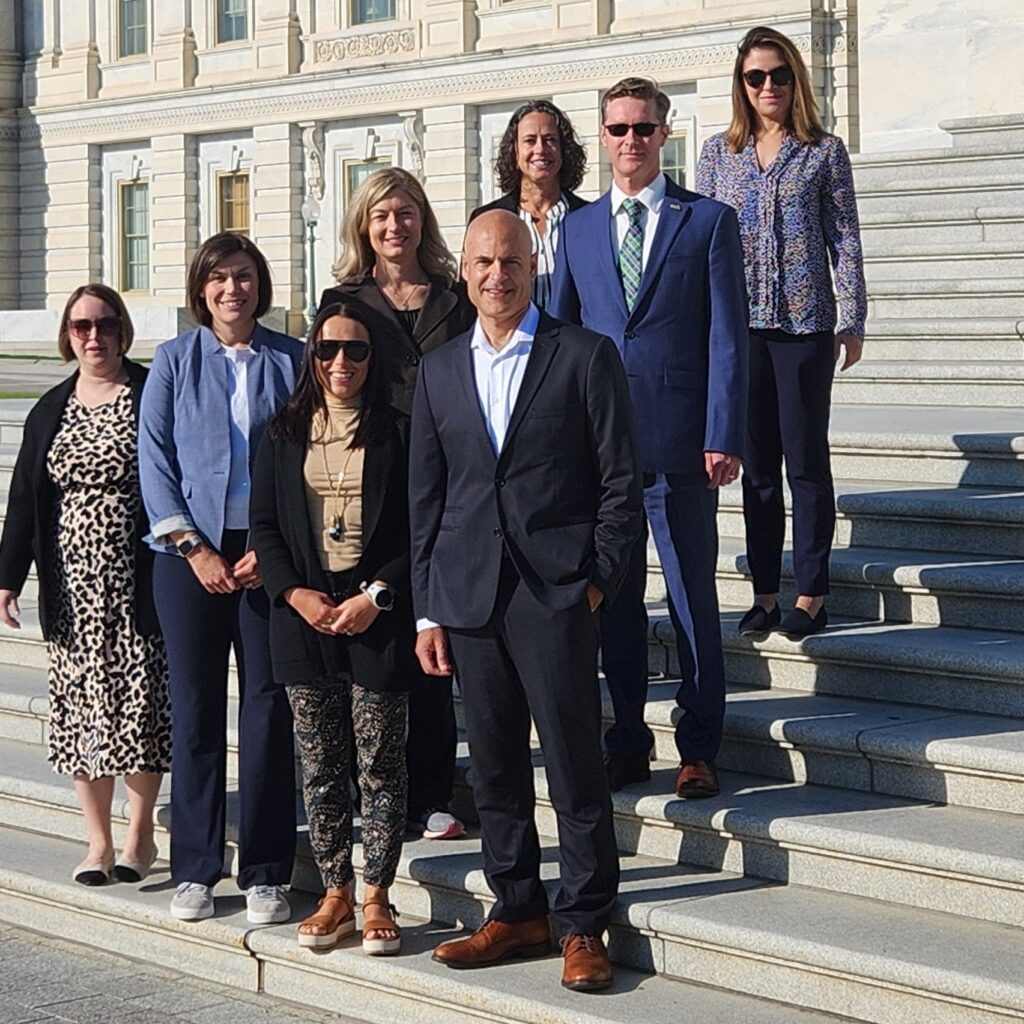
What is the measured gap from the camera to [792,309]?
21.0 feet

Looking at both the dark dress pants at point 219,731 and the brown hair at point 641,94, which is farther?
the dark dress pants at point 219,731

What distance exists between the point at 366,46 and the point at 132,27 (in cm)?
798

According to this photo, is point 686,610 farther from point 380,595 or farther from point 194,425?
Result: point 194,425

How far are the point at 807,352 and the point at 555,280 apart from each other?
90 centimetres

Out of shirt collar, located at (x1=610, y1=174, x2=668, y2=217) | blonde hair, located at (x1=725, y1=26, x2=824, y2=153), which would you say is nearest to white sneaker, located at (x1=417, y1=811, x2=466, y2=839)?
shirt collar, located at (x1=610, y1=174, x2=668, y2=217)

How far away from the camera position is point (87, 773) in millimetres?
6363

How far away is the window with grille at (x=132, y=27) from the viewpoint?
146 ft

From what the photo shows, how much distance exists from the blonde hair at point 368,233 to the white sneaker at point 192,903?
184 centimetres

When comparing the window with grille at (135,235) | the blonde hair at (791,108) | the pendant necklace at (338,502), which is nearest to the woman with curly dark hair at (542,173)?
the blonde hair at (791,108)

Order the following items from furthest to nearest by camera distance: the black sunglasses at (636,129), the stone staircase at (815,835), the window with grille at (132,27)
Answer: the window with grille at (132,27) → the black sunglasses at (636,129) → the stone staircase at (815,835)

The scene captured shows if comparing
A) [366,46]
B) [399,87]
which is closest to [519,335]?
[399,87]

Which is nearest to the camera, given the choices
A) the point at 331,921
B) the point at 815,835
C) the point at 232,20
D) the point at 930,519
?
the point at 815,835

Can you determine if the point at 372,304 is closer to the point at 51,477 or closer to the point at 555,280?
the point at 555,280

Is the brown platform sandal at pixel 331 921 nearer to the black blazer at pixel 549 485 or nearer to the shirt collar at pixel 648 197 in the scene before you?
the black blazer at pixel 549 485
